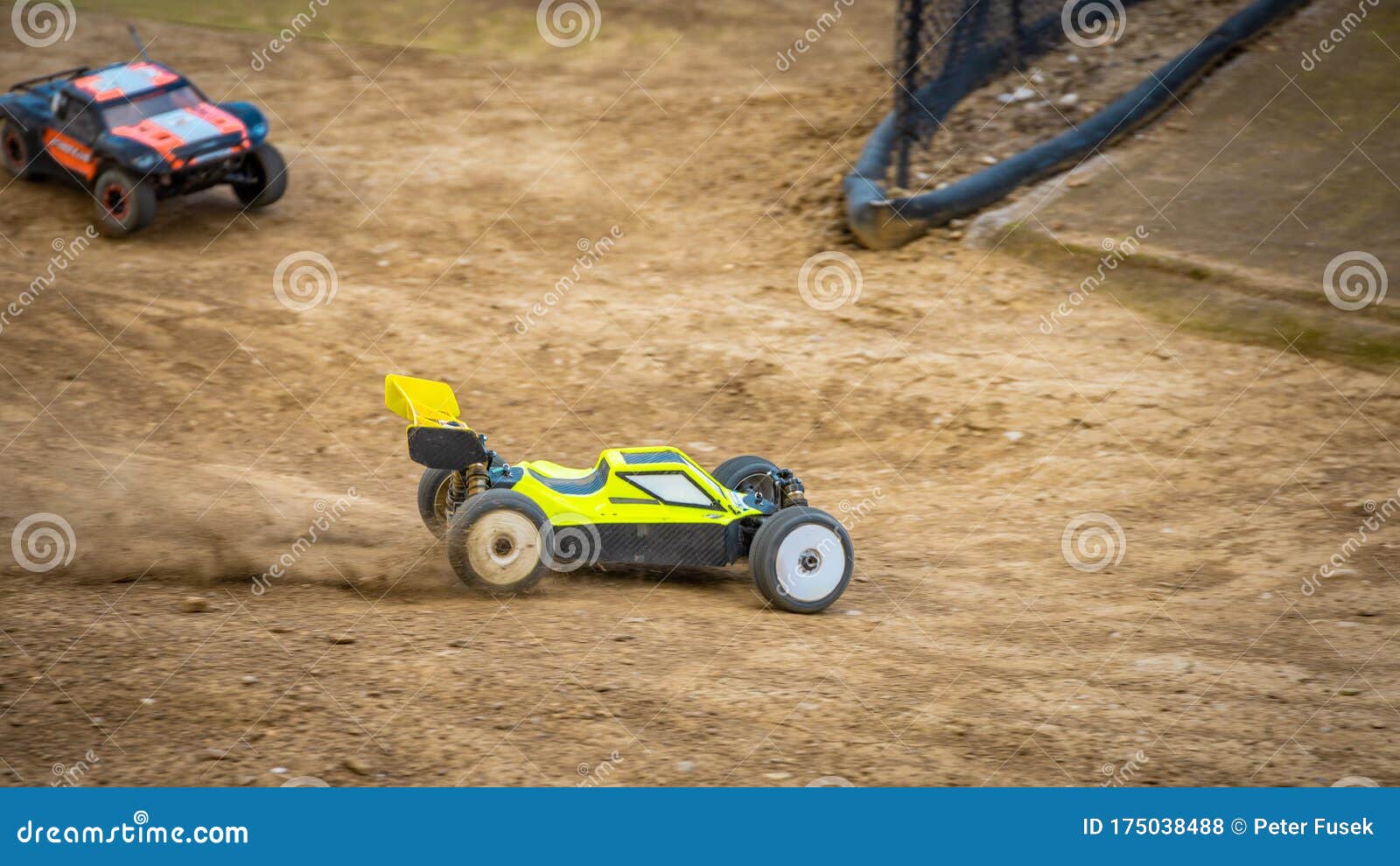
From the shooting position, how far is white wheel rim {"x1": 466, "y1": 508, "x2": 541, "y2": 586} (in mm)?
6656

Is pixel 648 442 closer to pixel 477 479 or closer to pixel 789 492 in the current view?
pixel 789 492

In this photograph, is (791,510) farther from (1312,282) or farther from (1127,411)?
(1312,282)

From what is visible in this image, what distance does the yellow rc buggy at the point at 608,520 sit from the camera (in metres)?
6.73

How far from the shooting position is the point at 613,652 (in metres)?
6.21

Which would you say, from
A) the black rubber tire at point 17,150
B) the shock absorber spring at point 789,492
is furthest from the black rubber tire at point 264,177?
the shock absorber spring at point 789,492

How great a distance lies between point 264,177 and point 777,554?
30.2 ft

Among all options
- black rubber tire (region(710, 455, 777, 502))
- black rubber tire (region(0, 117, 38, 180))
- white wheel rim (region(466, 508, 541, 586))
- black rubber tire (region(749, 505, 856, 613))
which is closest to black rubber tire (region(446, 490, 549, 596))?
white wheel rim (region(466, 508, 541, 586))

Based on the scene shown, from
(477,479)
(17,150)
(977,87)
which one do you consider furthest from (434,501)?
(977,87)

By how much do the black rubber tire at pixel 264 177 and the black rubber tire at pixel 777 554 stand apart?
8.95 metres

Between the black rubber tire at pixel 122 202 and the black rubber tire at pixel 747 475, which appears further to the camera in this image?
the black rubber tire at pixel 122 202

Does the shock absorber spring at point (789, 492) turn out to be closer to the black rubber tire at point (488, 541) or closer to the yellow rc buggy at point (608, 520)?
the yellow rc buggy at point (608, 520)

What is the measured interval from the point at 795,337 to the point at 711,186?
3.87 m

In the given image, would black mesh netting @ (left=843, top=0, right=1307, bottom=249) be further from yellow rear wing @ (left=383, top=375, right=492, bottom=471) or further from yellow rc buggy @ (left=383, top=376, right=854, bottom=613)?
yellow rear wing @ (left=383, top=375, right=492, bottom=471)

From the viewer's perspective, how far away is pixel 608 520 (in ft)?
22.7
